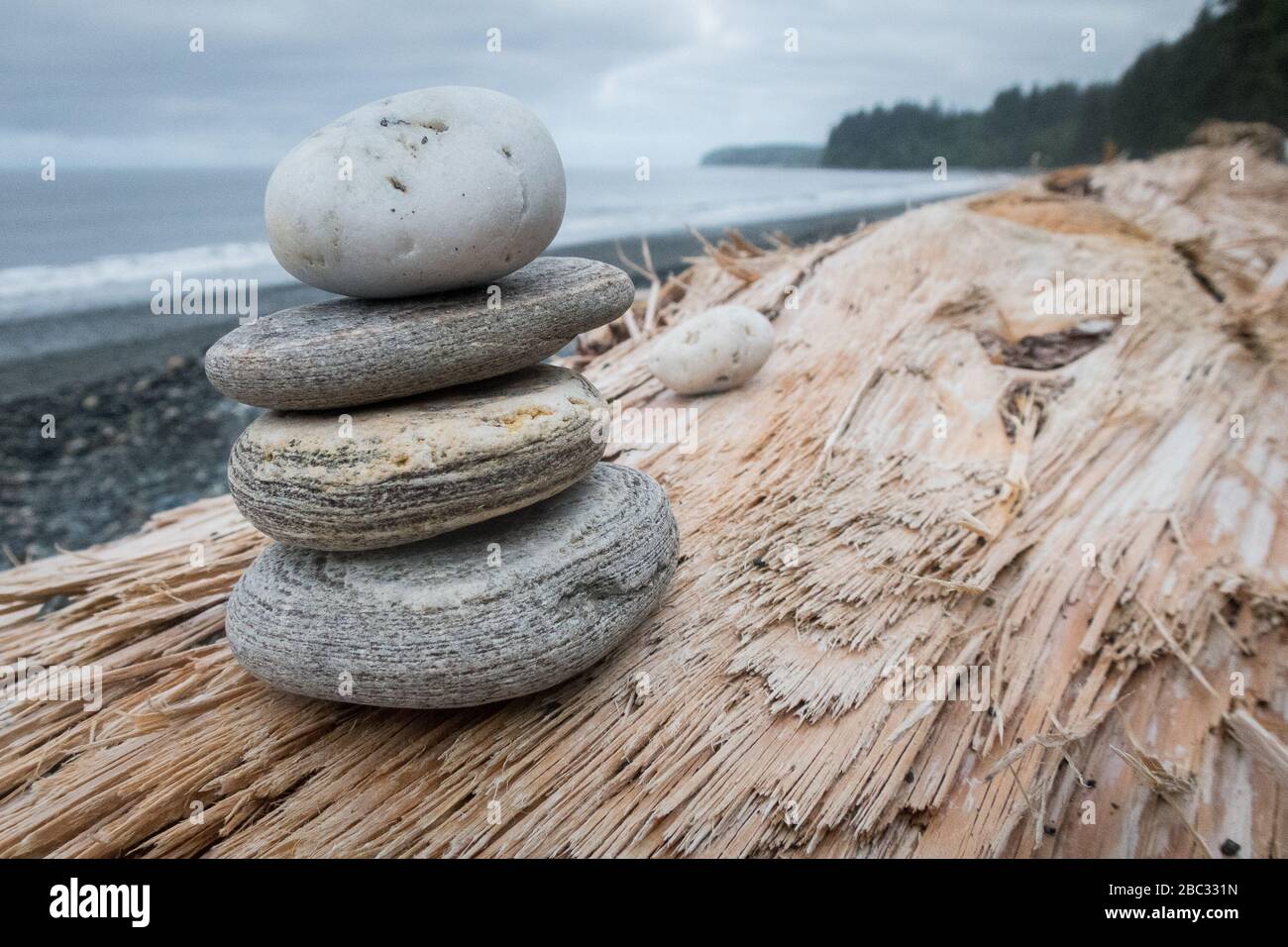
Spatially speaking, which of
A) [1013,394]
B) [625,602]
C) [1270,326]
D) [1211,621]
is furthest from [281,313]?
[1270,326]

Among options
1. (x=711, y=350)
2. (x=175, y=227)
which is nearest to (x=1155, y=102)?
(x=711, y=350)

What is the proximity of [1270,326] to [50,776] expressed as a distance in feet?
22.6

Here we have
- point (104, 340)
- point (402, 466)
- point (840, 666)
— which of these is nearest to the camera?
point (402, 466)

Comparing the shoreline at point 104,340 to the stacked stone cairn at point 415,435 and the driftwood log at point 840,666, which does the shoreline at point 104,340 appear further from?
the stacked stone cairn at point 415,435

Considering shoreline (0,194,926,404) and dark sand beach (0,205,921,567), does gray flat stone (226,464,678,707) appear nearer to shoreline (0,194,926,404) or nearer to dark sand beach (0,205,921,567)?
dark sand beach (0,205,921,567)

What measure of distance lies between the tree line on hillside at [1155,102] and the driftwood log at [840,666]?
7.77m

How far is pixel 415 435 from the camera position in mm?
2416

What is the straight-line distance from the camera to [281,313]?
2.70 m

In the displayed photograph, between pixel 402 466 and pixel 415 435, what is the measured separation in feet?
0.38

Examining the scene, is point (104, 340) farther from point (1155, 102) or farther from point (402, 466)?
point (1155, 102)

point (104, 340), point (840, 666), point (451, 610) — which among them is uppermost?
point (104, 340)

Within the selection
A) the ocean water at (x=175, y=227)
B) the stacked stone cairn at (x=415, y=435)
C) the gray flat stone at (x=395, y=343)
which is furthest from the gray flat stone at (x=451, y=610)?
the ocean water at (x=175, y=227)

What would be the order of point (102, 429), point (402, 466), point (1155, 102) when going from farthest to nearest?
point (1155, 102), point (102, 429), point (402, 466)

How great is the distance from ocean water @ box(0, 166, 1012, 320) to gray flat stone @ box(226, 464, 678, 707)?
9334 mm
